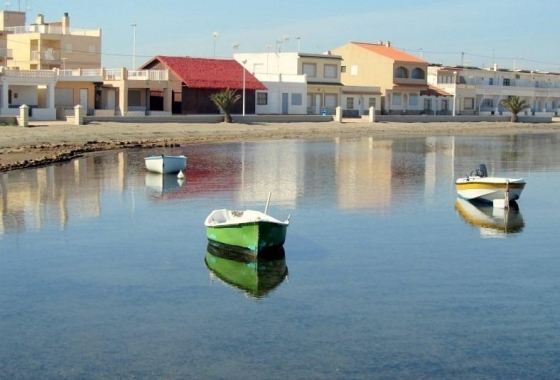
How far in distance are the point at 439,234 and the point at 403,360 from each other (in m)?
11.6

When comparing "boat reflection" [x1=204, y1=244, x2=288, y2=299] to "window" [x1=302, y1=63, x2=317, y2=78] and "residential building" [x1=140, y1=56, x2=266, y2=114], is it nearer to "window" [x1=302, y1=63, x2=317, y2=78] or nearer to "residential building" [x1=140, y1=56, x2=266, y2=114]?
"residential building" [x1=140, y1=56, x2=266, y2=114]

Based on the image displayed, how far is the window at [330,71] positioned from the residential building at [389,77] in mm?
3283

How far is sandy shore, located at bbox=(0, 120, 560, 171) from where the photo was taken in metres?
47.1

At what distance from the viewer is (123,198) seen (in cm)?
3250

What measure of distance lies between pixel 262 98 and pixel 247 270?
2467 inches

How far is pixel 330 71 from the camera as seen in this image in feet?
300

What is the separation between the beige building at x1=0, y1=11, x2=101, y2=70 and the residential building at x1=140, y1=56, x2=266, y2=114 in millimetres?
8627

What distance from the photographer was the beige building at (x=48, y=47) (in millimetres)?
80125

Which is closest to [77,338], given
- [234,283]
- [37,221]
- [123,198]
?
[234,283]

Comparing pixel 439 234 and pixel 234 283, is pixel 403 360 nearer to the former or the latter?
pixel 234 283

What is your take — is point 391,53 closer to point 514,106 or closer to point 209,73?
point 514,106

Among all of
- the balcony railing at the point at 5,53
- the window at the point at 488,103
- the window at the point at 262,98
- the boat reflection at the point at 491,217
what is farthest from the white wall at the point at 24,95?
the window at the point at 488,103

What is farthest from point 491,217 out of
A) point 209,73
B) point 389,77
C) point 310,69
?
point 389,77

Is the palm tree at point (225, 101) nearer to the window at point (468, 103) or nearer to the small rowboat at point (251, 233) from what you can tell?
the window at point (468, 103)
